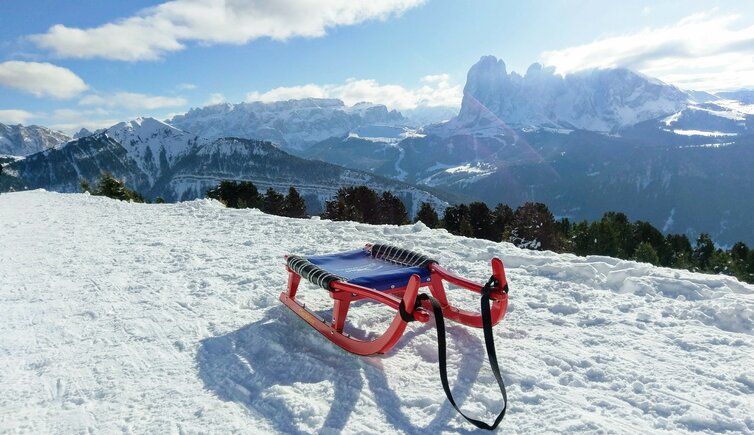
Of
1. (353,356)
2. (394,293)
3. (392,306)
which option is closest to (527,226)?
(394,293)

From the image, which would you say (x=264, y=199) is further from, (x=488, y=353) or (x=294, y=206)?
(x=488, y=353)

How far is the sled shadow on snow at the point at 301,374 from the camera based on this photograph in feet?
14.2

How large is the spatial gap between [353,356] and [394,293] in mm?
1167

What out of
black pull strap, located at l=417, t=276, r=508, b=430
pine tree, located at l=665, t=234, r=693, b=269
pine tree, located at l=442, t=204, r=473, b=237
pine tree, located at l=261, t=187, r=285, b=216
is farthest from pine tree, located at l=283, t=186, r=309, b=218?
black pull strap, located at l=417, t=276, r=508, b=430

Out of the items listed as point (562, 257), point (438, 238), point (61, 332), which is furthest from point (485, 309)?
point (438, 238)

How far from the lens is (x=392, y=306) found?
5.11 m

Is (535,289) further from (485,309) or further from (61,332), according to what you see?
(61,332)

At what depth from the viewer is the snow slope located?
167 inches

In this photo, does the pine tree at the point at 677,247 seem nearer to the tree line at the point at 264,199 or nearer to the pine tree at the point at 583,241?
the pine tree at the point at 583,241

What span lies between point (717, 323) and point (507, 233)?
3098 centimetres

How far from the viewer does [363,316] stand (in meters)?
6.75

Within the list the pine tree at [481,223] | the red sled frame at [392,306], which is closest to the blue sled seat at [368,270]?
the red sled frame at [392,306]

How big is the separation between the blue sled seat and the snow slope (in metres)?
0.60

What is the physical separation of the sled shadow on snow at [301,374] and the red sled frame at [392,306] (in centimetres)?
18
